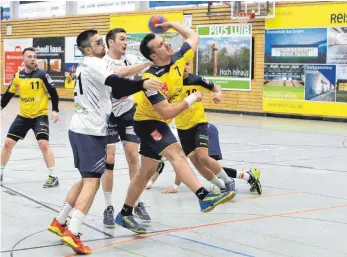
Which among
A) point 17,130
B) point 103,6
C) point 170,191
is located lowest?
point 170,191

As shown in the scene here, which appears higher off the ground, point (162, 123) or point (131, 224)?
point (162, 123)

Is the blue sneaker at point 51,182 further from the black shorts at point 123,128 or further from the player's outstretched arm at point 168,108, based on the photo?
the player's outstretched arm at point 168,108

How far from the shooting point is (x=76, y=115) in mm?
6102

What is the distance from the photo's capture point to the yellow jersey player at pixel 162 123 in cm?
613

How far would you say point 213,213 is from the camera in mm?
7508

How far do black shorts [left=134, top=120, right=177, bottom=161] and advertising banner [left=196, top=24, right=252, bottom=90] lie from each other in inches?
740

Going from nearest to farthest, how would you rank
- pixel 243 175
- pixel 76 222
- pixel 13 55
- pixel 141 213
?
pixel 76 222, pixel 141 213, pixel 243 175, pixel 13 55

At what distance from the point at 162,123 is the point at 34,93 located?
3.73 m

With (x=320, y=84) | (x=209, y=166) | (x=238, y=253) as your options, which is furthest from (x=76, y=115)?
(x=320, y=84)

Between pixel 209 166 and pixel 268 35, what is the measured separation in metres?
16.7

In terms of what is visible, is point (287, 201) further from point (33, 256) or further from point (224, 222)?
point (33, 256)

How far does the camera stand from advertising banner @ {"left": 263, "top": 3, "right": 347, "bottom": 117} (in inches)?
869

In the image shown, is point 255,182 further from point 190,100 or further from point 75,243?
point 75,243

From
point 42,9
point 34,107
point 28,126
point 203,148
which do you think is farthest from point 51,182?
point 42,9
